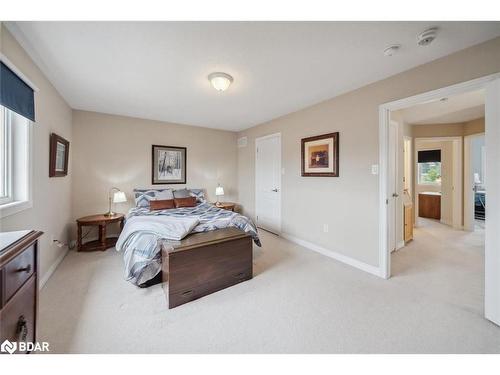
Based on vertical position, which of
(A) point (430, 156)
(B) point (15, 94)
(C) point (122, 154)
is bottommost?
(C) point (122, 154)

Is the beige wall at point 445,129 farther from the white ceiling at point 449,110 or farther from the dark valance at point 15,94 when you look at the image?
the dark valance at point 15,94

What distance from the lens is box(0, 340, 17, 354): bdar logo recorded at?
0.84m

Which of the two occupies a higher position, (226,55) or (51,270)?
(226,55)

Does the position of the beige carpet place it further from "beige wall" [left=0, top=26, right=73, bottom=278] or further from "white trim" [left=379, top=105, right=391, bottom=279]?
"beige wall" [left=0, top=26, right=73, bottom=278]

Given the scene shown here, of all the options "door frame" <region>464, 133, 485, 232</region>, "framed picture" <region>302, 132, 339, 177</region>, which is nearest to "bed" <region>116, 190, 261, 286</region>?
"framed picture" <region>302, 132, 339, 177</region>

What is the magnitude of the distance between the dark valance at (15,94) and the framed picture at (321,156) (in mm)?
3280

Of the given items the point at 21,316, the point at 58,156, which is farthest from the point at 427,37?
the point at 58,156

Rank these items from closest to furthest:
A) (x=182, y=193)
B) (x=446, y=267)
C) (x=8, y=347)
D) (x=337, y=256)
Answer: (x=8, y=347), (x=446, y=267), (x=337, y=256), (x=182, y=193)

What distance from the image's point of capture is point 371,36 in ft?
5.36

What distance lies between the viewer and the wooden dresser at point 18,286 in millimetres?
835

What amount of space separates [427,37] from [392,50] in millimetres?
239

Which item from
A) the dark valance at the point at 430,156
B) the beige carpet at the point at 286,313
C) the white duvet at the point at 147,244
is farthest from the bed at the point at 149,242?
the dark valance at the point at 430,156

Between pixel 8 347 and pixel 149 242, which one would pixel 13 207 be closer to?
pixel 149 242

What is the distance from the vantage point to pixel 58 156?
2670 millimetres
